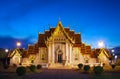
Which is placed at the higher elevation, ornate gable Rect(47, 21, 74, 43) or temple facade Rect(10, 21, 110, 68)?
ornate gable Rect(47, 21, 74, 43)

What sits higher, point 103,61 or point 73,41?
point 73,41

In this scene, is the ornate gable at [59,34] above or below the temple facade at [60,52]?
above

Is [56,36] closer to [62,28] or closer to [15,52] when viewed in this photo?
[62,28]

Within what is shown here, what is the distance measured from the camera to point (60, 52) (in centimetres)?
6106

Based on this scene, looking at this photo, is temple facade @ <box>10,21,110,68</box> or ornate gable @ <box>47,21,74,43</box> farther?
temple facade @ <box>10,21,110,68</box>

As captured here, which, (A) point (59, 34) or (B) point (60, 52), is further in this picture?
(B) point (60, 52)

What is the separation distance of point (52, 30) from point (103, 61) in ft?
47.4

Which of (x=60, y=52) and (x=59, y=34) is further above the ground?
(x=59, y=34)

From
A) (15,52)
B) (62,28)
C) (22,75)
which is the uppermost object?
(62,28)

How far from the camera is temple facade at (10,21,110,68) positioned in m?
60.7

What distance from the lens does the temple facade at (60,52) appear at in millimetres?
60688

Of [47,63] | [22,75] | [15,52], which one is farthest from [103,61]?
[22,75]

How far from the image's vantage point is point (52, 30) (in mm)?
65750

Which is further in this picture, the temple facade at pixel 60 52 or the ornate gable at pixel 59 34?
the temple facade at pixel 60 52
